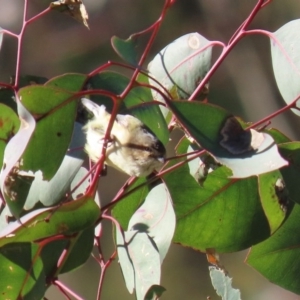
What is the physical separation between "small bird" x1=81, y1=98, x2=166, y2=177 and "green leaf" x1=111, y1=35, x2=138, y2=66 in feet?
0.69

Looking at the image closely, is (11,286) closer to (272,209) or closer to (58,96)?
(58,96)

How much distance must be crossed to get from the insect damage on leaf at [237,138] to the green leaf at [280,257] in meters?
0.30

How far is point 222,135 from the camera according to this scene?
958 millimetres

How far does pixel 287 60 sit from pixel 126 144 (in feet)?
1.57

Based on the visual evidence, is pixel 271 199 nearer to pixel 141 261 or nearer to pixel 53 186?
pixel 141 261

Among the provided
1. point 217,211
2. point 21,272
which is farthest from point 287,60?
point 21,272

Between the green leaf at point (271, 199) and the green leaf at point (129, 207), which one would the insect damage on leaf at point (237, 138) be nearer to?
the green leaf at point (271, 199)

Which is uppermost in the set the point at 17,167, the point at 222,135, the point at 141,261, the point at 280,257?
the point at 222,135

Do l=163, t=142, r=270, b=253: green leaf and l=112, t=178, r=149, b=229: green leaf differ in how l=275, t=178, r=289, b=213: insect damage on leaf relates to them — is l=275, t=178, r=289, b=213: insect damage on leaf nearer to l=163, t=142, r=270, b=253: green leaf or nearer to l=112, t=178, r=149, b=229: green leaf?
l=163, t=142, r=270, b=253: green leaf

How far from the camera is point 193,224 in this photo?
1.19 meters

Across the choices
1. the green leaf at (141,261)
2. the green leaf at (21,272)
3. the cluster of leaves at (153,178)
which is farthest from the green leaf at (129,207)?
the green leaf at (21,272)

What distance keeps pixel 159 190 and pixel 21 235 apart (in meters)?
0.27

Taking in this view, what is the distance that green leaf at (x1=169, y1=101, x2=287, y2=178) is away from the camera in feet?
3.04

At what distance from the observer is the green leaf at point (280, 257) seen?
48.1 inches
